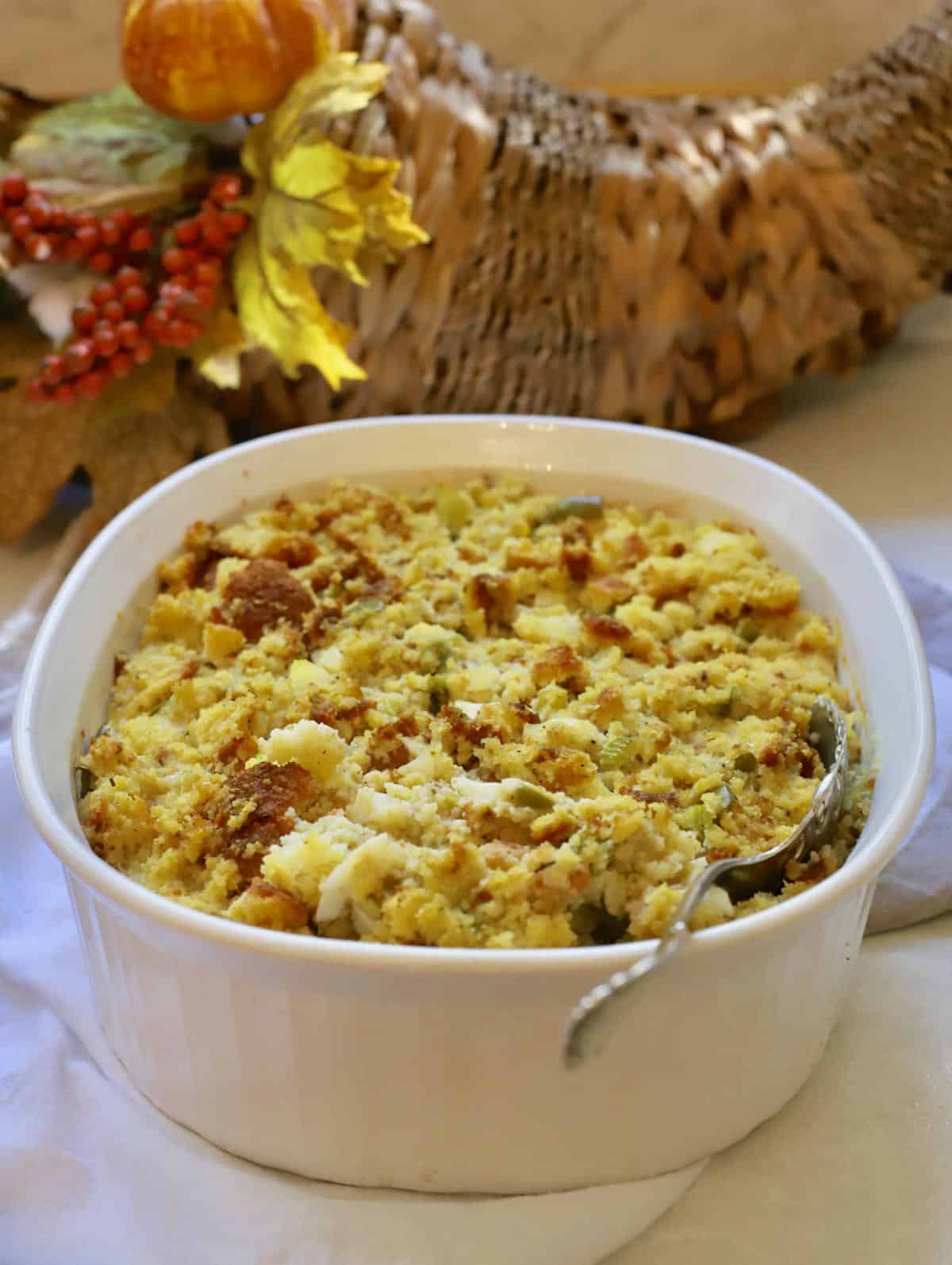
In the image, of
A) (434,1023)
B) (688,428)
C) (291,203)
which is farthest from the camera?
(688,428)

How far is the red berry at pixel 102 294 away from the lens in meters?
1.59

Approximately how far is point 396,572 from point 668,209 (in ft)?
2.33

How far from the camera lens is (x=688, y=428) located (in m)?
1.95

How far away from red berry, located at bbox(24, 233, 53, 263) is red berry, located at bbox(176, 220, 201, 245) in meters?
0.15

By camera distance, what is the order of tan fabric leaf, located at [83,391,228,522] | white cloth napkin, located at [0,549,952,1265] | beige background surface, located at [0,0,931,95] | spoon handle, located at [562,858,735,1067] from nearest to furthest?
1. spoon handle, located at [562,858,735,1067]
2. white cloth napkin, located at [0,549,952,1265]
3. tan fabric leaf, located at [83,391,228,522]
4. beige background surface, located at [0,0,931,95]

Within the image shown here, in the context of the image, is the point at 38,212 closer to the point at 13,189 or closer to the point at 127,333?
the point at 13,189

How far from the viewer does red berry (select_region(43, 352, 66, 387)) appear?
61.2 inches

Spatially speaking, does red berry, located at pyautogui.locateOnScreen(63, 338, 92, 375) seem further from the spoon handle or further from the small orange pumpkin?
the spoon handle

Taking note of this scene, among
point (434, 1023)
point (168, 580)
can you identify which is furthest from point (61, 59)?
point (434, 1023)

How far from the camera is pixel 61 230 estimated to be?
63.3 inches

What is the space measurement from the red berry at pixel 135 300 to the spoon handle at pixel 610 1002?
3.43 ft

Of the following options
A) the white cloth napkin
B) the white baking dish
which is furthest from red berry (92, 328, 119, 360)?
the white cloth napkin

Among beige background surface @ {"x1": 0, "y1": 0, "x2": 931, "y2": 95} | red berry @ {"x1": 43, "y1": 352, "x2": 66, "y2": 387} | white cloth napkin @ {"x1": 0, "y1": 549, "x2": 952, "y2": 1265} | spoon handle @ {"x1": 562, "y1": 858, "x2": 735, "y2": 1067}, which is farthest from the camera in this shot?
beige background surface @ {"x1": 0, "y1": 0, "x2": 931, "y2": 95}

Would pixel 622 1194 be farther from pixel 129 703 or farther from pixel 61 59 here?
pixel 61 59
